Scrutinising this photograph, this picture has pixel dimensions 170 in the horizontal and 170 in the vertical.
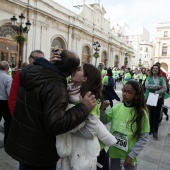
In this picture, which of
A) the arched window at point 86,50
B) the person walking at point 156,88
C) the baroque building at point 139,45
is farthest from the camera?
the baroque building at point 139,45

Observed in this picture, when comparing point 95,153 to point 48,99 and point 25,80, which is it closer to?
point 48,99

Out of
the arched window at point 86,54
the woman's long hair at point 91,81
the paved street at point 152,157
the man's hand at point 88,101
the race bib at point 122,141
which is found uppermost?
the arched window at point 86,54

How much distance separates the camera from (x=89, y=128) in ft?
4.71

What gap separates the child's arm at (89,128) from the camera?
1434mm

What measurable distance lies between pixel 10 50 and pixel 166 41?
43.7 m

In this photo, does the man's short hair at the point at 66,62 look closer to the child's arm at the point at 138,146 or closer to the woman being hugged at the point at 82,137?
the woman being hugged at the point at 82,137

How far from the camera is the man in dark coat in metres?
1.28

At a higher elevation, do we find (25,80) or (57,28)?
(57,28)

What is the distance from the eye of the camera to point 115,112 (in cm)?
220

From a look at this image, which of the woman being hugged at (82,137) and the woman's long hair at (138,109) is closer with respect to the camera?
the woman being hugged at (82,137)

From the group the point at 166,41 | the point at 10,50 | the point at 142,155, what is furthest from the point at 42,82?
the point at 166,41

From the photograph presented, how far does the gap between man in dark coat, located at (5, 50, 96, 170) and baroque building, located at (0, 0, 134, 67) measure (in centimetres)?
1577

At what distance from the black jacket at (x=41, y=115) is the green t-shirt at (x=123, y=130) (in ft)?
2.73

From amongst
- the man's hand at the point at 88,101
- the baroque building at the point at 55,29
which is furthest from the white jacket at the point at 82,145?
the baroque building at the point at 55,29
